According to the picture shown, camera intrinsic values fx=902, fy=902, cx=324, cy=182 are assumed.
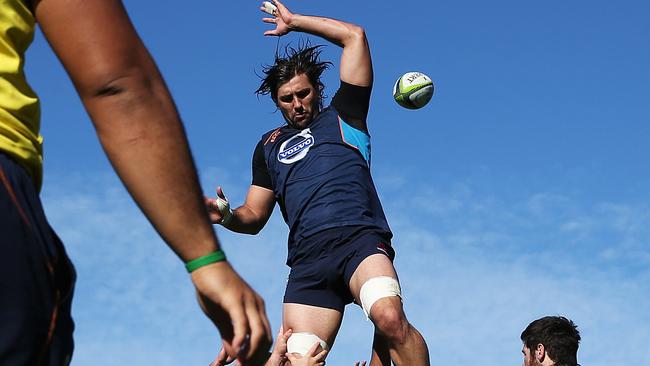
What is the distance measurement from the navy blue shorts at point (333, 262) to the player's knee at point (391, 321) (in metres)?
0.59

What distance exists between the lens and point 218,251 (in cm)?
204

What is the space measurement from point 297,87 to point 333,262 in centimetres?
190

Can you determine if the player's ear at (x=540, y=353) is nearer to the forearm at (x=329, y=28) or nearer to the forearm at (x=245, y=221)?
the forearm at (x=245, y=221)

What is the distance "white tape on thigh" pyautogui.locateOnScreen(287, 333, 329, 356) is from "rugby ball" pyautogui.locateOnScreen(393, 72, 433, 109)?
2991 mm

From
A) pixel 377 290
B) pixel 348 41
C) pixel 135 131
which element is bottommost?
pixel 135 131

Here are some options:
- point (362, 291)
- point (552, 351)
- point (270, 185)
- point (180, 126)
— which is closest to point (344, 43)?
point (270, 185)

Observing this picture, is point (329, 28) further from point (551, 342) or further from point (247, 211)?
point (551, 342)

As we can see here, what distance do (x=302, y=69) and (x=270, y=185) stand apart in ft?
3.80

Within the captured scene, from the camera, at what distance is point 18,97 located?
1974 millimetres

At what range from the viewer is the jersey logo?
8.07 m

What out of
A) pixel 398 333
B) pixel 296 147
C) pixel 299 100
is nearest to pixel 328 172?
pixel 296 147

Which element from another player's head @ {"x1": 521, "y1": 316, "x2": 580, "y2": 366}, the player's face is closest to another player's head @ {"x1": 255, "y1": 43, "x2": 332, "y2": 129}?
the player's face

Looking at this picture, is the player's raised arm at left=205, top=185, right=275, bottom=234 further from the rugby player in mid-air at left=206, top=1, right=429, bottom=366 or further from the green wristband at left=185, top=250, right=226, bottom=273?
the green wristband at left=185, top=250, right=226, bottom=273

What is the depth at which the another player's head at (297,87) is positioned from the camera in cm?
840
